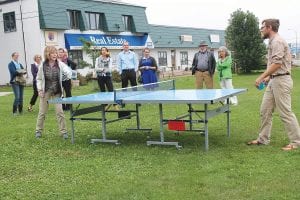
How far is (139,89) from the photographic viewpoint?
9.16 m

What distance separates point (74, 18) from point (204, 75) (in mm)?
25739

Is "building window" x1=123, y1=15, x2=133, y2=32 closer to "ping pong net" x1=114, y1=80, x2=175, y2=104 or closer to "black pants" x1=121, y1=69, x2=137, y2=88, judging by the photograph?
"black pants" x1=121, y1=69, x2=137, y2=88

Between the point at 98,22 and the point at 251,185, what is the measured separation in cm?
Result: 3594

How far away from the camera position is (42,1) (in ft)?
112

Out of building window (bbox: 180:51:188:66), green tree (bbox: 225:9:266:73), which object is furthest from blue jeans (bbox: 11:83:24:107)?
building window (bbox: 180:51:188:66)

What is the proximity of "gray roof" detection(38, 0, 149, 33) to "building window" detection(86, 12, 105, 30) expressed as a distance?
0.46 metres

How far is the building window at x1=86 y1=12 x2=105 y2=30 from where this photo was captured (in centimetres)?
3900

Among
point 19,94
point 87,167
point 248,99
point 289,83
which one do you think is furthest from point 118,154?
point 248,99

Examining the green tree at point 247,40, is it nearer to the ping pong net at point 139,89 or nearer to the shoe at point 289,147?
the ping pong net at point 139,89

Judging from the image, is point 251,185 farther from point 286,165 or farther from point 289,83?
point 289,83

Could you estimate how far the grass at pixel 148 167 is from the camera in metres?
5.41

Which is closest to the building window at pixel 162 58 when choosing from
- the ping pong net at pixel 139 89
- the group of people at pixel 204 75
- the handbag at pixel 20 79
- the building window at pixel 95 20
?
the building window at pixel 95 20

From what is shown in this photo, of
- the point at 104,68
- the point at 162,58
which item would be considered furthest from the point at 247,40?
the point at 104,68

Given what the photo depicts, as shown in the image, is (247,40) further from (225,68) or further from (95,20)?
(225,68)
